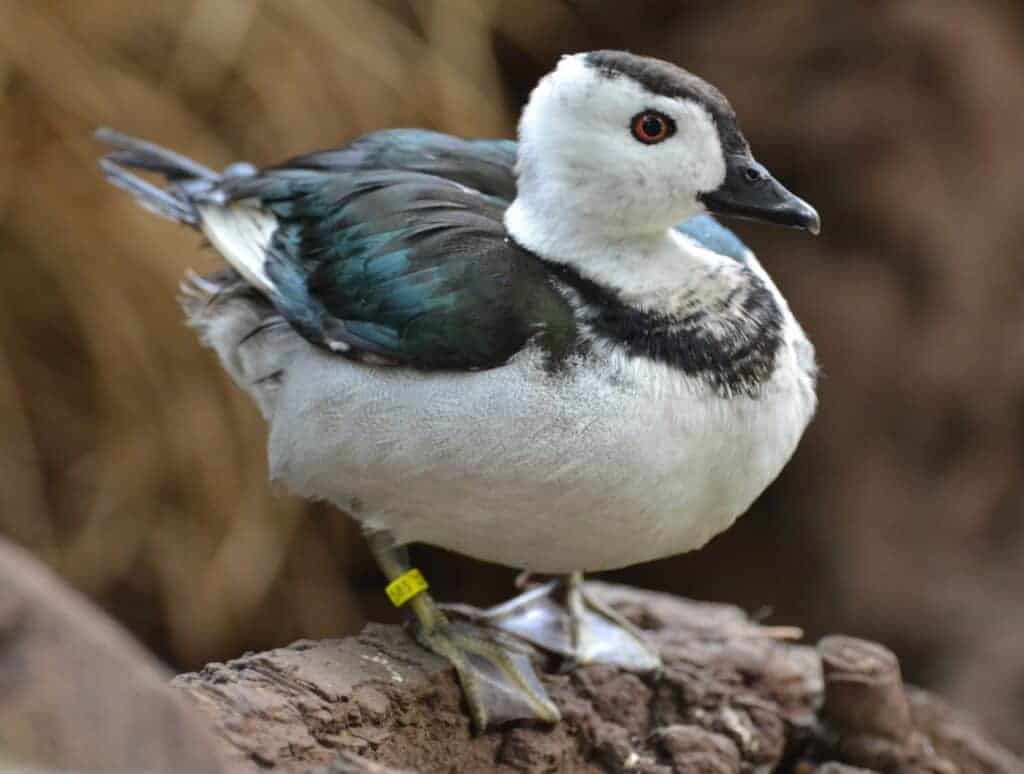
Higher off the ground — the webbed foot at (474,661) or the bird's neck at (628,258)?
the bird's neck at (628,258)

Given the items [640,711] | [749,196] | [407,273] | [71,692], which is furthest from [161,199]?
[71,692]

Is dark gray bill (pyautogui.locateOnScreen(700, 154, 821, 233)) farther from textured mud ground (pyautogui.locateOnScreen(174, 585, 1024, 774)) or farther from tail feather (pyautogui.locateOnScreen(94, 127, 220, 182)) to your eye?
tail feather (pyautogui.locateOnScreen(94, 127, 220, 182))

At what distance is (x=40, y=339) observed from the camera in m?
3.68

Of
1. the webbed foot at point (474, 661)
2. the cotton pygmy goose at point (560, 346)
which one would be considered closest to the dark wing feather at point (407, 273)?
the cotton pygmy goose at point (560, 346)

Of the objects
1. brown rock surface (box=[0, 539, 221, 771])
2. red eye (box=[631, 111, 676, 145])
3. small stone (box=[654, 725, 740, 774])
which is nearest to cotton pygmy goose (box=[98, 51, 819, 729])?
red eye (box=[631, 111, 676, 145])

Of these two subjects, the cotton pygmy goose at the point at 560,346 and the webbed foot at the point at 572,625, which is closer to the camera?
the cotton pygmy goose at the point at 560,346

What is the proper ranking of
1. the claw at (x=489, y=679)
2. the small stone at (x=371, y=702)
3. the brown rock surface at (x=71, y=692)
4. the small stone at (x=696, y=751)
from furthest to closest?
the small stone at (x=696, y=751) → the claw at (x=489, y=679) → the small stone at (x=371, y=702) → the brown rock surface at (x=71, y=692)

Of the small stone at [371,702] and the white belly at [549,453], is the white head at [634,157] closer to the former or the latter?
the white belly at [549,453]

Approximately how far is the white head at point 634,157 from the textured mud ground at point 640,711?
669 millimetres

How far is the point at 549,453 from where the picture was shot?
2029mm

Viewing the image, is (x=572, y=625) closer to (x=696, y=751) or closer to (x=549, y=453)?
(x=696, y=751)

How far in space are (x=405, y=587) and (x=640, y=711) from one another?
47cm

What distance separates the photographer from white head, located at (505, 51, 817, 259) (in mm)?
2059

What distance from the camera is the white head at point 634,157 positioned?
2.06m
